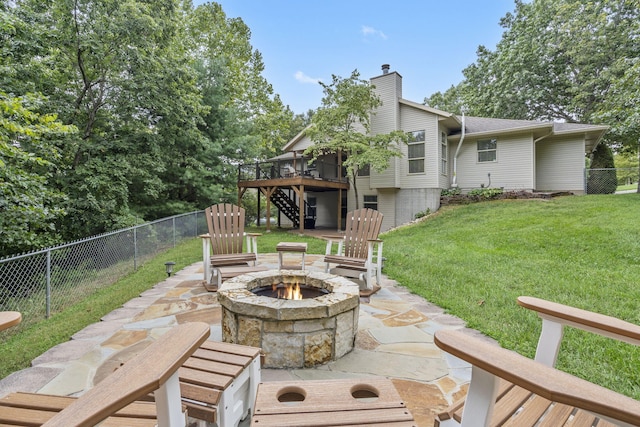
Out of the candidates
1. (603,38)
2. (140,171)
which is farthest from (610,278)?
(603,38)

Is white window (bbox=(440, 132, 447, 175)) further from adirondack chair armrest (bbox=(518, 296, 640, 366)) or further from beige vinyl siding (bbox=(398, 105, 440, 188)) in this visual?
adirondack chair armrest (bbox=(518, 296, 640, 366))

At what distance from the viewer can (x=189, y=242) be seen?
930 cm

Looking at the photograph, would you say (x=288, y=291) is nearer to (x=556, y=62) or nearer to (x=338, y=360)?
(x=338, y=360)

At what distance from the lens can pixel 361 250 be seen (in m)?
4.69

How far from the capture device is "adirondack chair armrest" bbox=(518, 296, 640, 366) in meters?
1.29

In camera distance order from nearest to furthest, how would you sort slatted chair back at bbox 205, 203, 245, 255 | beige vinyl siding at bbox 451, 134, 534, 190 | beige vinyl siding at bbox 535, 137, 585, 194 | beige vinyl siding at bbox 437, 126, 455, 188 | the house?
1. slatted chair back at bbox 205, 203, 245, 255
2. beige vinyl siding at bbox 451, 134, 534, 190
3. the house
4. beige vinyl siding at bbox 535, 137, 585, 194
5. beige vinyl siding at bbox 437, 126, 455, 188

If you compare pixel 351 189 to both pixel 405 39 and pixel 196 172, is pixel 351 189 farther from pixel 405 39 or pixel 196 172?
Result: pixel 405 39

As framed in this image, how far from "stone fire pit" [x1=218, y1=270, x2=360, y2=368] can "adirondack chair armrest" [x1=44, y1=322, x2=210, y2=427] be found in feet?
4.06

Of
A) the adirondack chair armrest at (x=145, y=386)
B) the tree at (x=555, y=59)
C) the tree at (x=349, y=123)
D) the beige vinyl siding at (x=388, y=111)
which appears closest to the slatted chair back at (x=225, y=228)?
the adirondack chair armrest at (x=145, y=386)

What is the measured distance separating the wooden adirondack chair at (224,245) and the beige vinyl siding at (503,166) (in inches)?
409

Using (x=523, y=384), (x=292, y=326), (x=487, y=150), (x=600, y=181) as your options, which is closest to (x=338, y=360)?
(x=292, y=326)

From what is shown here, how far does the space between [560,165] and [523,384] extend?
46.3ft

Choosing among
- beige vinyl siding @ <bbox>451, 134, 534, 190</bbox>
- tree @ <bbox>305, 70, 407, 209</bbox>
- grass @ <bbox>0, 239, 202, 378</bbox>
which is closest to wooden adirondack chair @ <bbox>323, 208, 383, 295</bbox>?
grass @ <bbox>0, 239, 202, 378</bbox>

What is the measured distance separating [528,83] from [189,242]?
1821cm
